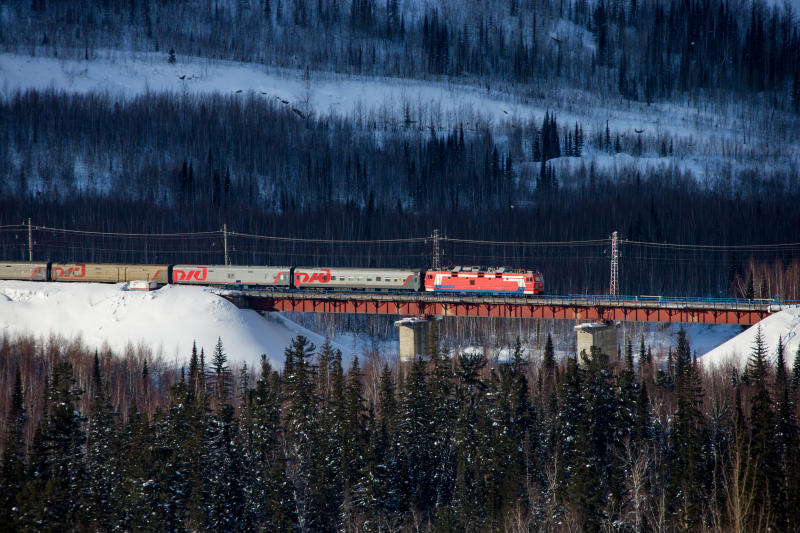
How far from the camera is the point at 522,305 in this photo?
95750 mm

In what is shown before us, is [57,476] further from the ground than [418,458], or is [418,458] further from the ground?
[57,476]

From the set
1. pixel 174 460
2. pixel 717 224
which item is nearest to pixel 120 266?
pixel 174 460

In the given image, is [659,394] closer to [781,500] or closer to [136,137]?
[781,500]

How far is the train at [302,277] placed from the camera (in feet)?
325

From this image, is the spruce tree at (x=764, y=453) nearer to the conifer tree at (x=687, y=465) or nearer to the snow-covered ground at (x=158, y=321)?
the conifer tree at (x=687, y=465)

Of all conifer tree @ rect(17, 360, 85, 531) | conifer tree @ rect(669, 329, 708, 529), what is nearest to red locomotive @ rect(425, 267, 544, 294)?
conifer tree @ rect(669, 329, 708, 529)

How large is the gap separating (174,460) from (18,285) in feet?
203

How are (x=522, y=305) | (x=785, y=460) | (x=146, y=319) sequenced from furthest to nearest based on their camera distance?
(x=146, y=319), (x=522, y=305), (x=785, y=460)

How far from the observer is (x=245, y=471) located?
196 ft

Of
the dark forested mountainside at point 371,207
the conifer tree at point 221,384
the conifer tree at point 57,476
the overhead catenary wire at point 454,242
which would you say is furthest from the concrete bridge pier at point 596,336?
the overhead catenary wire at point 454,242

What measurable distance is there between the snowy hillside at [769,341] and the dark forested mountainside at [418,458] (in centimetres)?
792

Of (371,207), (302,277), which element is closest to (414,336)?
(302,277)

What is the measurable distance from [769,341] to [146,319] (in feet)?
215

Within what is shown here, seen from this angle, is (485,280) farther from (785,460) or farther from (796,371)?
(785,460)
